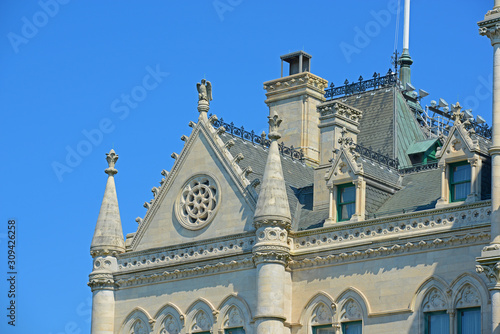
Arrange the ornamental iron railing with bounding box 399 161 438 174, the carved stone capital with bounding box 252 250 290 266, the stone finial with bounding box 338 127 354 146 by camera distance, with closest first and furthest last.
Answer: the carved stone capital with bounding box 252 250 290 266, the stone finial with bounding box 338 127 354 146, the ornamental iron railing with bounding box 399 161 438 174

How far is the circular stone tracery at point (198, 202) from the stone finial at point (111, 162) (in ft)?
12.2

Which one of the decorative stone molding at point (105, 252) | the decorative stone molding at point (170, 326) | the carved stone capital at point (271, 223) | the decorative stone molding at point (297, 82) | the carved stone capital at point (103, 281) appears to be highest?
the decorative stone molding at point (297, 82)

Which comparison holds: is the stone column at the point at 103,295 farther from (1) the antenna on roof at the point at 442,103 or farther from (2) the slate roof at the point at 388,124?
(1) the antenna on roof at the point at 442,103

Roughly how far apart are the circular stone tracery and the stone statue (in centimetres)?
324

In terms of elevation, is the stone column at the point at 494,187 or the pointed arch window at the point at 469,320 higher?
the stone column at the point at 494,187

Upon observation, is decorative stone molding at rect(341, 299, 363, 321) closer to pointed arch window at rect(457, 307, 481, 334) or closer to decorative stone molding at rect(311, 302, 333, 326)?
decorative stone molding at rect(311, 302, 333, 326)

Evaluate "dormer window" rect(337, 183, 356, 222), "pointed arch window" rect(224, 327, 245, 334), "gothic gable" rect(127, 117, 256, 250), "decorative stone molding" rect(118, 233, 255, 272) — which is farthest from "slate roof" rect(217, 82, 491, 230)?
"pointed arch window" rect(224, 327, 245, 334)

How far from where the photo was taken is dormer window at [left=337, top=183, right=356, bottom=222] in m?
52.9

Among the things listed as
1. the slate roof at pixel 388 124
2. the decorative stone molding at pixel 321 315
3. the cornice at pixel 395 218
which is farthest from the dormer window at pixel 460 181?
the slate roof at pixel 388 124

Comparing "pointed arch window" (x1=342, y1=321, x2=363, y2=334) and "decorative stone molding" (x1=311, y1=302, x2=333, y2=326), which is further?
"decorative stone molding" (x1=311, y1=302, x2=333, y2=326)

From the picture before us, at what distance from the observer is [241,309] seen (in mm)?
52469

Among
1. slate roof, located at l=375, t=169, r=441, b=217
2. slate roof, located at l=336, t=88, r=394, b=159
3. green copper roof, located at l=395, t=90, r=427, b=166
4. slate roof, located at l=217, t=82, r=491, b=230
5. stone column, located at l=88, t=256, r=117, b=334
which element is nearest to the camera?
slate roof, located at l=375, t=169, r=441, b=217

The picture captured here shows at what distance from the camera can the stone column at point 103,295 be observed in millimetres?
56031

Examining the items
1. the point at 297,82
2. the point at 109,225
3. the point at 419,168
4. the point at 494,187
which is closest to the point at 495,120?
the point at 494,187
